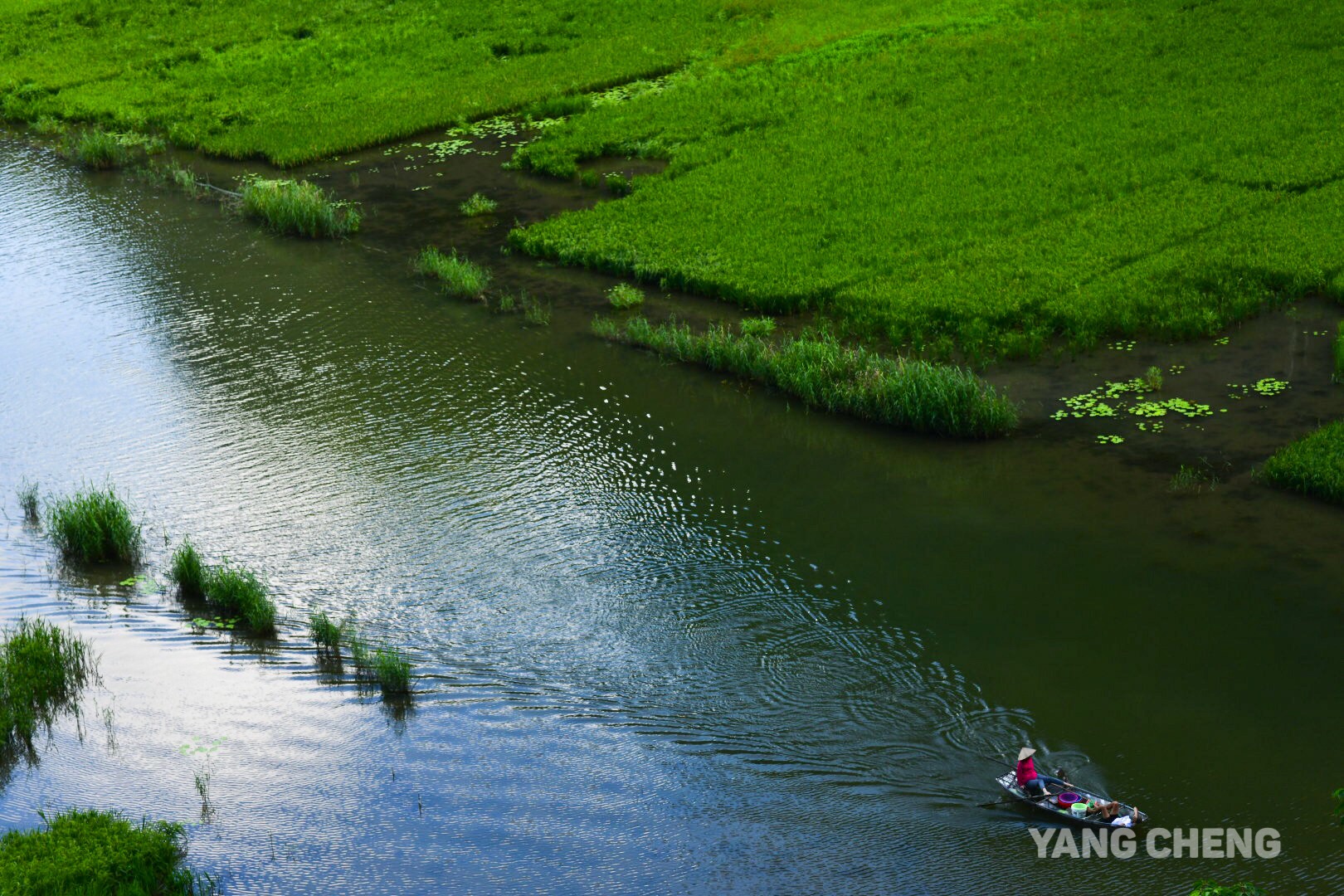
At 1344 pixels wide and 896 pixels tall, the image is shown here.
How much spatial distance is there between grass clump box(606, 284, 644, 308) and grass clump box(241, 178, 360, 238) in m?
7.88

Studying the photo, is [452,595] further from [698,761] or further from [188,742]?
[698,761]

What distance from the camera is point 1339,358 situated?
16.5 meters

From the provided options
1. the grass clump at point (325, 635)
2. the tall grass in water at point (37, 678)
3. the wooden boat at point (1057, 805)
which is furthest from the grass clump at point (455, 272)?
the wooden boat at point (1057, 805)

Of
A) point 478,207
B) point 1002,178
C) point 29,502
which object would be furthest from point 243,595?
point 1002,178

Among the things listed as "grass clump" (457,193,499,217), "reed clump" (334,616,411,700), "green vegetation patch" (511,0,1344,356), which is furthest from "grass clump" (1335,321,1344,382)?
"grass clump" (457,193,499,217)

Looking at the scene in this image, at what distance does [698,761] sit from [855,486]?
567cm

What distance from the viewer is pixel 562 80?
34.7 metres

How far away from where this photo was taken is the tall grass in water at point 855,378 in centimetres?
1622

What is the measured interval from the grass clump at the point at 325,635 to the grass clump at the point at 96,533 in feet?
10.4

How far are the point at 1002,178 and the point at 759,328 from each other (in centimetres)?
756

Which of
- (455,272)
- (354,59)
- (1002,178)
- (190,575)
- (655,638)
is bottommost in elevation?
(655,638)

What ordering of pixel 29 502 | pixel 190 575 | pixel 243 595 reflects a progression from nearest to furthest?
pixel 243 595 → pixel 190 575 → pixel 29 502

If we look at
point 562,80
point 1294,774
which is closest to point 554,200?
point 562,80

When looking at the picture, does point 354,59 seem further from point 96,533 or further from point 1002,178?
point 96,533
